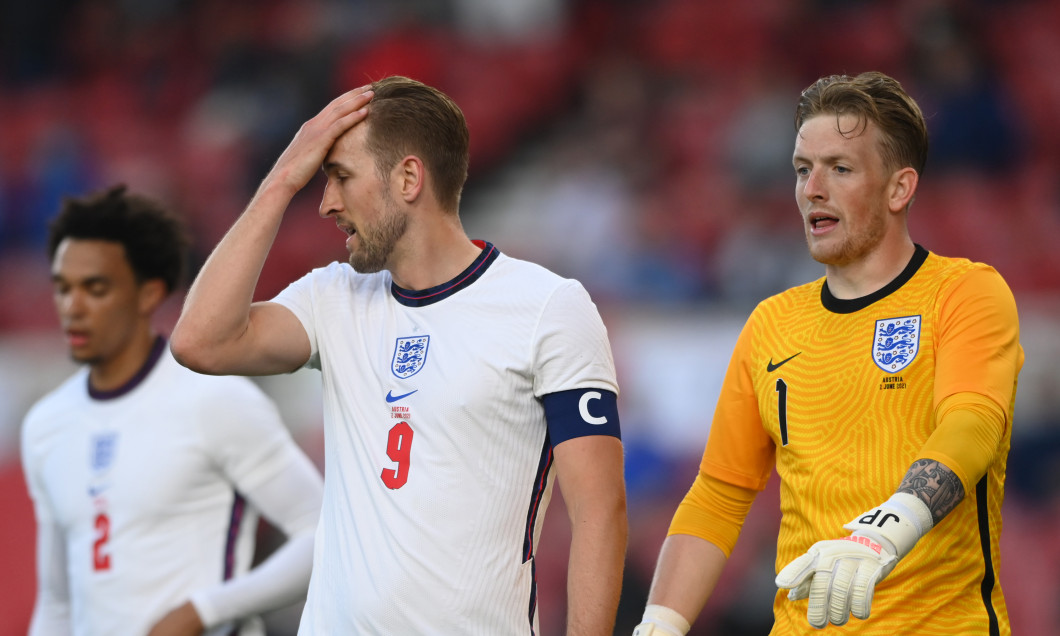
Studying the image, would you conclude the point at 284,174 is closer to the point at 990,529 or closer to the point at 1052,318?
the point at 990,529

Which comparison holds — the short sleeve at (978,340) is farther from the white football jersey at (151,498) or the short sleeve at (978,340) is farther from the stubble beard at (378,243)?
the white football jersey at (151,498)

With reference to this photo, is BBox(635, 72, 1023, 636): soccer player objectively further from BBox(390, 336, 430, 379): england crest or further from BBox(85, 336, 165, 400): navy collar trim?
BBox(85, 336, 165, 400): navy collar trim

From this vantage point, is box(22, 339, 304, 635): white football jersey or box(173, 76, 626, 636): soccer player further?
box(22, 339, 304, 635): white football jersey

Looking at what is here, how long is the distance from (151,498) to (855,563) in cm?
273

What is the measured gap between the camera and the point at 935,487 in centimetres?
280

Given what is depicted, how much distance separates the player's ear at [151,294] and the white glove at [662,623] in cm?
257

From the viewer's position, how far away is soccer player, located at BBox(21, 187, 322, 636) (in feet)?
14.7

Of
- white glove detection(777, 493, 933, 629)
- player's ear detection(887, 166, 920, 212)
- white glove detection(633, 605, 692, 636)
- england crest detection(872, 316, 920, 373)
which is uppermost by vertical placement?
player's ear detection(887, 166, 920, 212)

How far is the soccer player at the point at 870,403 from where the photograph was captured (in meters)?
3.00

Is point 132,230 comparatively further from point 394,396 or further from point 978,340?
point 978,340

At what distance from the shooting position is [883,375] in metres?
3.19

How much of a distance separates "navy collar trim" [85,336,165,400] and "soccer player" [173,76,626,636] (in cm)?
144

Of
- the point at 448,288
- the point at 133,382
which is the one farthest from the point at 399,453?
the point at 133,382

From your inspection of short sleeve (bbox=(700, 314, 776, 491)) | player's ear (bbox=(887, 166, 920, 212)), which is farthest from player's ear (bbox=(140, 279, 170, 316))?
player's ear (bbox=(887, 166, 920, 212))
